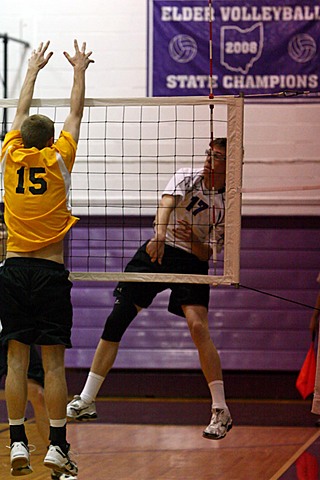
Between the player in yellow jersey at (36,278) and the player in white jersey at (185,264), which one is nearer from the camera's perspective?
the player in yellow jersey at (36,278)

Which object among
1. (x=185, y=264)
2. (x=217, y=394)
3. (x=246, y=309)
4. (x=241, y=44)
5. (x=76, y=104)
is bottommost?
(x=217, y=394)

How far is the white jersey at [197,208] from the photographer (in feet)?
20.7

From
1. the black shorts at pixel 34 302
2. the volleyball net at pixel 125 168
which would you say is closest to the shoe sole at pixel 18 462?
the black shorts at pixel 34 302

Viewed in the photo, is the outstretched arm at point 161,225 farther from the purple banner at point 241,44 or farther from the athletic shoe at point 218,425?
the purple banner at point 241,44

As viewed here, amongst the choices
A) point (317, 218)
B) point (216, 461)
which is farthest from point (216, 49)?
point (216, 461)

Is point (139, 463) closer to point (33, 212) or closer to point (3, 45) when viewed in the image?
point (33, 212)

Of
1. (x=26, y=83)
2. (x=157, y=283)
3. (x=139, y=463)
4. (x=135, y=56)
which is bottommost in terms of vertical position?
(x=139, y=463)

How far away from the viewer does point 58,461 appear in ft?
17.0

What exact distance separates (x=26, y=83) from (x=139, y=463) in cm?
278

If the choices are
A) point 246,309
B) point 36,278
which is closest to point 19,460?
point 36,278

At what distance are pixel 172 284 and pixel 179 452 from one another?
136 cm

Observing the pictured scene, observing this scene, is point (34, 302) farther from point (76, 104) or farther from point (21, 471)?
point (76, 104)

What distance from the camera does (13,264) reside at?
210 inches

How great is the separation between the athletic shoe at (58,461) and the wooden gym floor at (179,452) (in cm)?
76
